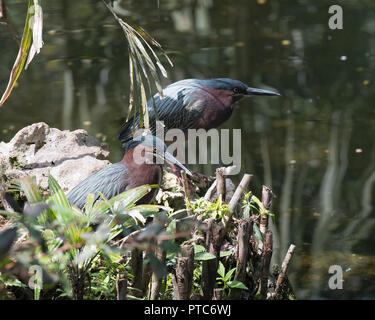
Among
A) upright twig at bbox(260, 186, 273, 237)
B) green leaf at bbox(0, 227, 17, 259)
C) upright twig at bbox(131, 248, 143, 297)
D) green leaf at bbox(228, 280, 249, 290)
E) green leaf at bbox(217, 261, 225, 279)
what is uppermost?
green leaf at bbox(0, 227, 17, 259)

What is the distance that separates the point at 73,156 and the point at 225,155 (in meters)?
1.95

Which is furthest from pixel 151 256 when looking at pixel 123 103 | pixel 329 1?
pixel 329 1

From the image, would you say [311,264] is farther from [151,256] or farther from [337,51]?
[337,51]

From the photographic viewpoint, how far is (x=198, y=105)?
4.04 m

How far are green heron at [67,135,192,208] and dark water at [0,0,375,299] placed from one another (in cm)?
130

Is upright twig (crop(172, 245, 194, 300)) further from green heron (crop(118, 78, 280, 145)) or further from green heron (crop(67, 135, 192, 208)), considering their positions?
green heron (crop(118, 78, 280, 145))

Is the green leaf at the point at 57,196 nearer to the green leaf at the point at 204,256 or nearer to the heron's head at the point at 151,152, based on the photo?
the green leaf at the point at 204,256

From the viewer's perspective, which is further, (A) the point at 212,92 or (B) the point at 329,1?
(B) the point at 329,1

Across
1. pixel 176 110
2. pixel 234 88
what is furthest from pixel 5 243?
pixel 234 88

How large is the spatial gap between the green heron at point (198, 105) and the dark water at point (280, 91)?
1.03m

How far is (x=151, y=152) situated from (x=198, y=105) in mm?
867

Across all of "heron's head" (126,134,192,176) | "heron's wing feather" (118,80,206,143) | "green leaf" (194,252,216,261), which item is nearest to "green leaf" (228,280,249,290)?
"green leaf" (194,252,216,261)

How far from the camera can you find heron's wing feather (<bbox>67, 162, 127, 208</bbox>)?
3.14 metres
